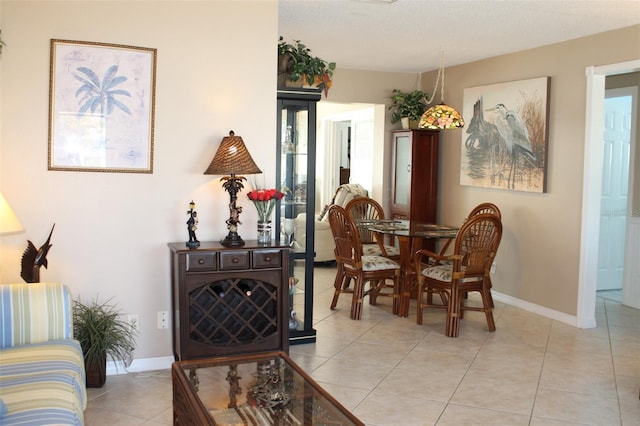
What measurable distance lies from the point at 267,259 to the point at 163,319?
817 mm

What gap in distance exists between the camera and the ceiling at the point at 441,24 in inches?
171

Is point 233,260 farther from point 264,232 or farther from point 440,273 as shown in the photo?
point 440,273

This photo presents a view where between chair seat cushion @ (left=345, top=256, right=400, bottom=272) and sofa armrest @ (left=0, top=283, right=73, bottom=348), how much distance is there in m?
2.86

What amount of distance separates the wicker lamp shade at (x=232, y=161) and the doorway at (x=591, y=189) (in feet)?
9.67

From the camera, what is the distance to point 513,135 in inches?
238

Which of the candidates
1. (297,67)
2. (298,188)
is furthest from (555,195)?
(297,67)

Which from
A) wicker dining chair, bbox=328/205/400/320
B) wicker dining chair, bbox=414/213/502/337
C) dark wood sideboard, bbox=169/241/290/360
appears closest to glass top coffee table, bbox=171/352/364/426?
dark wood sideboard, bbox=169/241/290/360

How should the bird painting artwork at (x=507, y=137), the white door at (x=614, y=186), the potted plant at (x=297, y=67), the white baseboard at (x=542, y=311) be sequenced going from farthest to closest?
the white door at (x=614, y=186), the bird painting artwork at (x=507, y=137), the white baseboard at (x=542, y=311), the potted plant at (x=297, y=67)

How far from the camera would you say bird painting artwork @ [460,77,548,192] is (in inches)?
226

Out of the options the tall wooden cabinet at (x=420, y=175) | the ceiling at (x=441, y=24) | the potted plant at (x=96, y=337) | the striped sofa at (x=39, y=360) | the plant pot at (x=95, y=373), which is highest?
the ceiling at (x=441, y=24)

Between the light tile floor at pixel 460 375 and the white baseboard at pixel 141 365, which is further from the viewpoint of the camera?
the white baseboard at pixel 141 365

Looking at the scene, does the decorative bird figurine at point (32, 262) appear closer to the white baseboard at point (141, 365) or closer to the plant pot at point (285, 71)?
the white baseboard at point (141, 365)

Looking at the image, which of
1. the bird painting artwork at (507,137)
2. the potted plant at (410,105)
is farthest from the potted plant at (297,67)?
the potted plant at (410,105)

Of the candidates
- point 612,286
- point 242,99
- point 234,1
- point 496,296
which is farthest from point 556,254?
point 234,1
